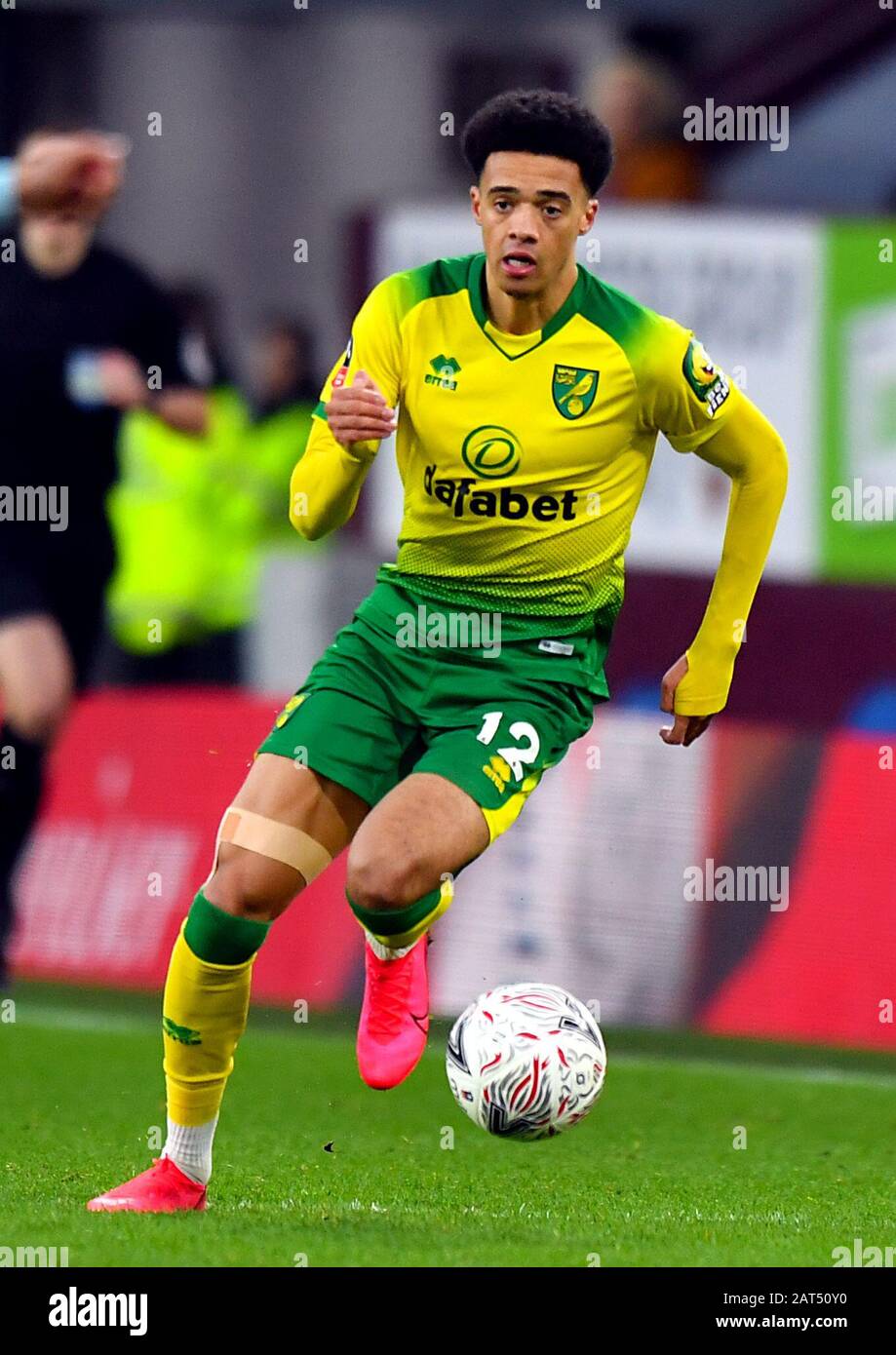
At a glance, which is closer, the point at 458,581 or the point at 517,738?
the point at 517,738

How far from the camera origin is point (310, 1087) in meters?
8.84

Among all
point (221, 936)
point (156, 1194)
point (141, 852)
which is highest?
point (221, 936)

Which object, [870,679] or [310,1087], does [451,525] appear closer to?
[310,1087]

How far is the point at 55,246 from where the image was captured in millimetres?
10531

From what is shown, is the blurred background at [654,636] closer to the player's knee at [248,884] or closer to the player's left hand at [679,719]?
the player's left hand at [679,719]

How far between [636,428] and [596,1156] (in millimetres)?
2252

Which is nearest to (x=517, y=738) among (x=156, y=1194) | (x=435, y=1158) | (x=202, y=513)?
(x=156, y=1194)

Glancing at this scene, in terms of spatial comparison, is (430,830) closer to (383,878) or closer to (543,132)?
(383,878)

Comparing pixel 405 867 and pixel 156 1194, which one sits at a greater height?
pixel 405 867

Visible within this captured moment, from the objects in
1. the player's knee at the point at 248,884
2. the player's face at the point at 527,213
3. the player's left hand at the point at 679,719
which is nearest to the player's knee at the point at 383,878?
the player's knee at the point at 248,884

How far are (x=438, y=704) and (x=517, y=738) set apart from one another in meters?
0.22

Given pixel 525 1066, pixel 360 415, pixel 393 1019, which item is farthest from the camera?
pixel 393 1019

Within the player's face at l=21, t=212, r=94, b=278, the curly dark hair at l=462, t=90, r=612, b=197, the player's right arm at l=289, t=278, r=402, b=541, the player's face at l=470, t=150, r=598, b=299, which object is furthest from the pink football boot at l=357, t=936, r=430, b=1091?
the player's face at l=21, t=212, r=94, b=278

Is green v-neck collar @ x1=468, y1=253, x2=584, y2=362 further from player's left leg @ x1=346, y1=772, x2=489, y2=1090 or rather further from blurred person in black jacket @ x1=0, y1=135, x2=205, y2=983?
blurred person in black jacket @ x1=0, y1=135, x2=205, y2=983
